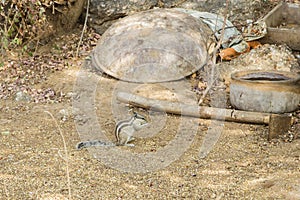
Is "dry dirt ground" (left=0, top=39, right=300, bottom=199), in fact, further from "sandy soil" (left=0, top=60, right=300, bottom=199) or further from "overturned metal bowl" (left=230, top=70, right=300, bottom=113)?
"overturned metal bowl" (left=230, top=70, right=300, bottom=113)

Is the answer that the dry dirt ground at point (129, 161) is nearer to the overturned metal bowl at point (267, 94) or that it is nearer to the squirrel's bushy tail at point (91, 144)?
the squirrel's bushy tail at point (91, 144)

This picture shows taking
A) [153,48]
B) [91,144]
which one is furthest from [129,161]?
[153,48]

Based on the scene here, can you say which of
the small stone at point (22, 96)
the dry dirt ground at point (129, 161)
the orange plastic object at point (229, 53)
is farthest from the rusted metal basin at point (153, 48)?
the small stone at point (22, 96)

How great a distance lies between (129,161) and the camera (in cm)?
420

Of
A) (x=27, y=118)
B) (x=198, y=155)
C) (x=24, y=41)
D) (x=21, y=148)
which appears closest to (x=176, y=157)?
(x=198, y=155)

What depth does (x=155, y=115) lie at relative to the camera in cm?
505

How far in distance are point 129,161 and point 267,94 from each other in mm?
1525

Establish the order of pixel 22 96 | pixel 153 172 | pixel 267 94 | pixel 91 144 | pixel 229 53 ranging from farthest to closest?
pixel 229 53, pixel 22 96, pixel 267 94, pixel 91 144, pixel 153 172

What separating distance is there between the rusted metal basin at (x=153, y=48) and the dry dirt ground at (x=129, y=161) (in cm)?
62

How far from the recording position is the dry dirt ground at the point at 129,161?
375cm

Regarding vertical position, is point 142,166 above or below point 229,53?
below

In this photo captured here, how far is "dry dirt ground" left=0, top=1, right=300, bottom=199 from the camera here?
12.3 ft

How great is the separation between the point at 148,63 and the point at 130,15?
943 mm

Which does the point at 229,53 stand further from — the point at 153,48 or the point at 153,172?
the point at 153,172
